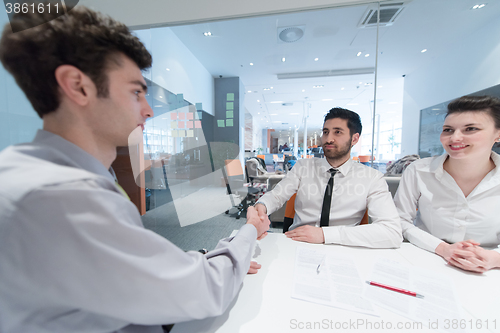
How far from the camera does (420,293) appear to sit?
70cm

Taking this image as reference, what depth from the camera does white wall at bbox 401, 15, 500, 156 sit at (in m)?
3.30

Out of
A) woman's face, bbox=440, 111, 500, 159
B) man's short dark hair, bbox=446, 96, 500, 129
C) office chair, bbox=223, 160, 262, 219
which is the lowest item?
office chair, bbox=223, 160, 262, 219

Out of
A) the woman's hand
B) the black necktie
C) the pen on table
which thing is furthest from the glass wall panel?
the pen on table

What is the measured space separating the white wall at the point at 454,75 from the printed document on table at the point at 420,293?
15.3ft

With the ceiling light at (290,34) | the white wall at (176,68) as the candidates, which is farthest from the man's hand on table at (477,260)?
the ceiling light at (290,34)

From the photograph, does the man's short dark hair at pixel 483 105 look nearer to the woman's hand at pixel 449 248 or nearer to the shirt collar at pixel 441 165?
the shirt collar at pixel 441 165

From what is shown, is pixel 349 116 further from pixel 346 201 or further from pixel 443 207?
pixel 443 207

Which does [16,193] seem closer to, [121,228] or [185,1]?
[121,228]

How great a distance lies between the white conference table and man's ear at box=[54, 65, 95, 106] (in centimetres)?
70

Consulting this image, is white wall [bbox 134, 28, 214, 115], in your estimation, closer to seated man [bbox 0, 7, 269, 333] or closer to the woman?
seated man [bbox 0, 7, 269, 333]

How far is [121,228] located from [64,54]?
461mm

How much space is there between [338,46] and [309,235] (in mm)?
4515

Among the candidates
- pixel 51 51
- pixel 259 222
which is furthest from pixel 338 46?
pixel 51 51

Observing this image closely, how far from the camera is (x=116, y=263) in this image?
1.20 feet
